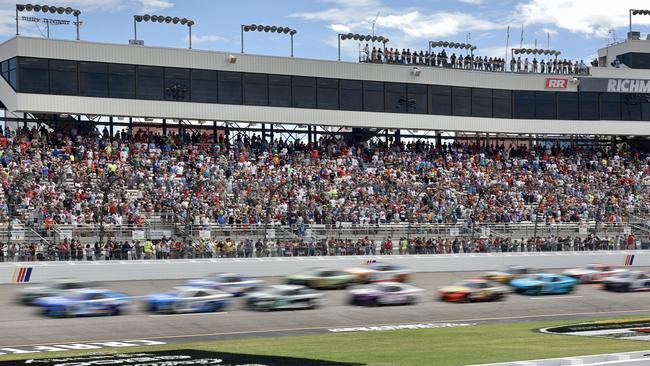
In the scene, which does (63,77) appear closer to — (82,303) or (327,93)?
(327,93)

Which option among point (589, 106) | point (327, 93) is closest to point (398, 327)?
point (327, 93)

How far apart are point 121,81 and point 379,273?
2302cm

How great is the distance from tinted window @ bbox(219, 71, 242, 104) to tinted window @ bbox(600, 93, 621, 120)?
2954 centimetres

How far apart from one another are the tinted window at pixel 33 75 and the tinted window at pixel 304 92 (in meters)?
16.5

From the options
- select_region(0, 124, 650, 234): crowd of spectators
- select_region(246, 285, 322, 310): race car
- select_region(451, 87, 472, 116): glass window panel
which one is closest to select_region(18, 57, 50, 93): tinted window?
select_region(0, 124, 650, 234): crowd of spectators

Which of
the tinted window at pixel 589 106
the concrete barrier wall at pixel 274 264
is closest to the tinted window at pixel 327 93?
the concrete barrier wall at pixel 274 264

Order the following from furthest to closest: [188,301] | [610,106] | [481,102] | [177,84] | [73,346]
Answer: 1. [610,106]
2. [481,102]
3. [177,84]
4. [188,301]
5. [73,346]

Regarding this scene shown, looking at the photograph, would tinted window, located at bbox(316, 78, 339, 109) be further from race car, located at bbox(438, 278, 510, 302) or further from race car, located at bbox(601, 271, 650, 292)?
race car, located at bbox(438, 278, 510, 302)

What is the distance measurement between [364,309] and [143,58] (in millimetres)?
28494

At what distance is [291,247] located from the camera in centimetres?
5119

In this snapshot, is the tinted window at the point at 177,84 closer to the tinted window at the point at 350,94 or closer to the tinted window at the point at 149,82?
the tinted window at the point at 149,82

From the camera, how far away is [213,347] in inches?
1112

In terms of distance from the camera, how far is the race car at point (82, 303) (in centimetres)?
3600

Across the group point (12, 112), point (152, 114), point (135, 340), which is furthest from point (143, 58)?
point (135, 340)
